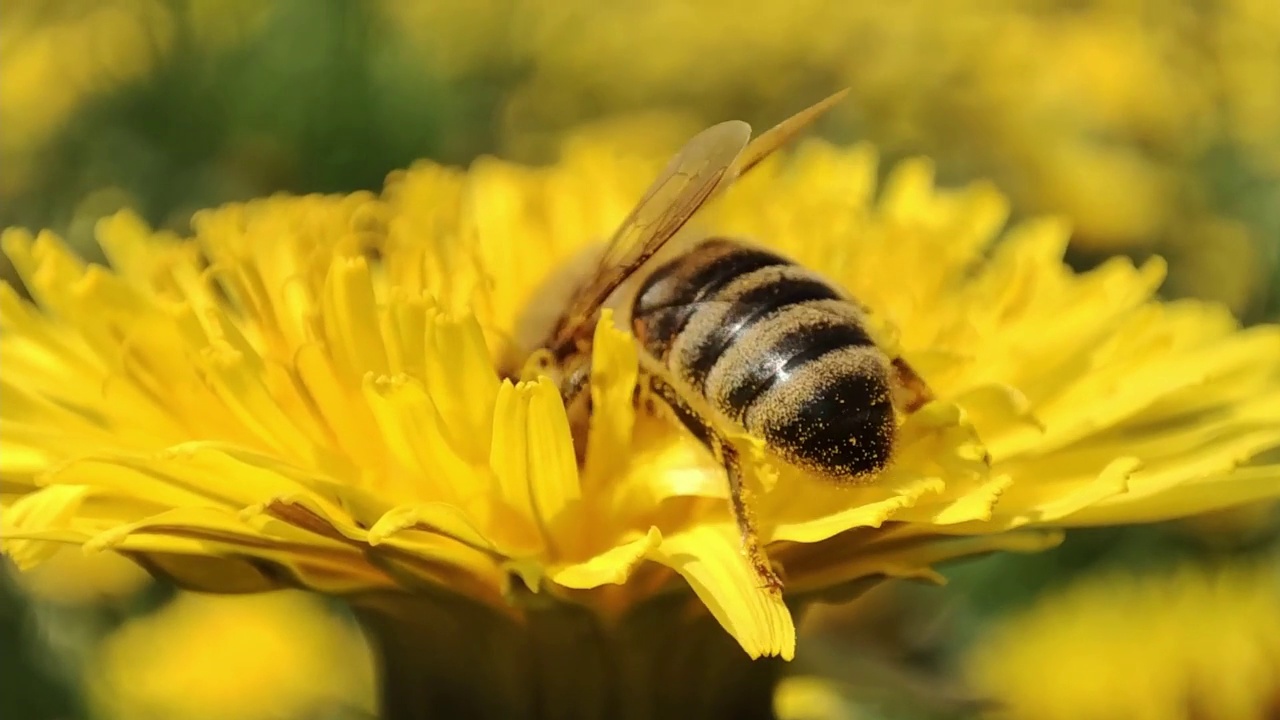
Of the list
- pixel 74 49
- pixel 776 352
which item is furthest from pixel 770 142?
pixel 74 49

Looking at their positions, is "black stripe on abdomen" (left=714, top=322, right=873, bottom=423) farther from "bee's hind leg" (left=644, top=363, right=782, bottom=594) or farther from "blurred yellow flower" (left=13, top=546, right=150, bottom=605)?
"blurred yellow flower" (left=13, top=546, right=150, bottom=605)

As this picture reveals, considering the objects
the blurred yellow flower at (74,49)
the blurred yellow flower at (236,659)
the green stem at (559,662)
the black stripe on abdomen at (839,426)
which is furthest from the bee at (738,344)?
the blurred yellow flower at (74,49)

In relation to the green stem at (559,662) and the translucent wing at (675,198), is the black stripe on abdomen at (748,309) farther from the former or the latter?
the green stem at (559,662)

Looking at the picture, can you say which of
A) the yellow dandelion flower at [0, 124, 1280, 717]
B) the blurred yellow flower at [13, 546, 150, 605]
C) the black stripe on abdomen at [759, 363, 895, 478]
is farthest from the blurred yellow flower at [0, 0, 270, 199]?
the black stripe on abdomen at [759, 363, 895, 478]

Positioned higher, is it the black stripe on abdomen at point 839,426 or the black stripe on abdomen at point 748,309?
the black stripe on abdomen at point 748,309

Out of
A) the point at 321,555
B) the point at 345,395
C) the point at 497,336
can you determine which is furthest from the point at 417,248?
the point at 321,555

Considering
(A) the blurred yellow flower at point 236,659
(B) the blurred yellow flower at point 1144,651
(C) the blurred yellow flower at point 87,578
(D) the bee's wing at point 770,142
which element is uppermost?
(D) the bee's wing at point 770,142

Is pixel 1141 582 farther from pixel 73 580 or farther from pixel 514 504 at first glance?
pixel 73 580
